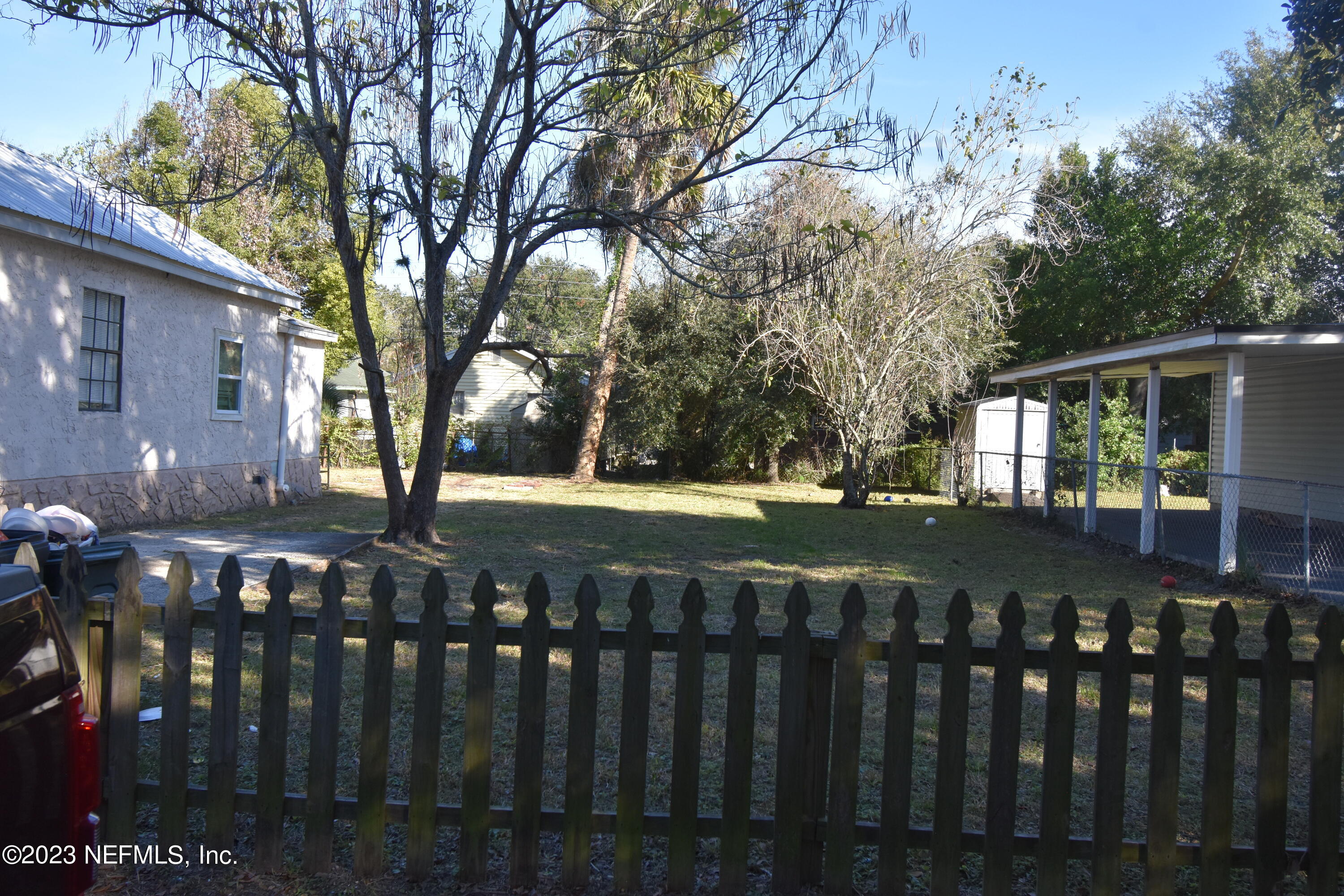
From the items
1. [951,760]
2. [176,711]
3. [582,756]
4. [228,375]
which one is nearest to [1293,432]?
[951,760]

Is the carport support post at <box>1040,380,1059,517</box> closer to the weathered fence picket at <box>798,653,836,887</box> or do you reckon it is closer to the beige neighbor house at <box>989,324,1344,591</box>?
the beige neighbor house at <box>989,324,1344,591</box>

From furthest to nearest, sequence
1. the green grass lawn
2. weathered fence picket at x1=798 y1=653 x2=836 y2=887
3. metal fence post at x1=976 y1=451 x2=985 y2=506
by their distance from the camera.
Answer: metal fence post at x1=976 y1=451 x2=985 y2=506, the green grass lawn, weathered fence picket at x1=798 y1=653 x2=836 y2=887

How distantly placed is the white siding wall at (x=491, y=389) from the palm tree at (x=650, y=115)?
21.5m

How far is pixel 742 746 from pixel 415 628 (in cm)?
119

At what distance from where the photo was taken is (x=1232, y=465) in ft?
36.1

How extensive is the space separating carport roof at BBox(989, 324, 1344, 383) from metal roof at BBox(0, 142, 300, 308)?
11.4 meters

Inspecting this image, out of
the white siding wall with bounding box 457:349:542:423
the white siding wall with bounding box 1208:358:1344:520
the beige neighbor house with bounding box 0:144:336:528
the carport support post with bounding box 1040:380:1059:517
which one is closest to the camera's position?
the beige neighbor house with bounding box 0:144:336:528

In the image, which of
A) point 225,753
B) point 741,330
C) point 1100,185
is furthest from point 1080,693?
point 1100,185

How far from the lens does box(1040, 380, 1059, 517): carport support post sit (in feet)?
54.2

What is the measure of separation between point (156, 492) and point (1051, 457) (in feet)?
46.3

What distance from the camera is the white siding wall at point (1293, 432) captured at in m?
14.5

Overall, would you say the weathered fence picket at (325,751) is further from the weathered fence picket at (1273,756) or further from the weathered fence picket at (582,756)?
the weathered fence picket at (1273,756)

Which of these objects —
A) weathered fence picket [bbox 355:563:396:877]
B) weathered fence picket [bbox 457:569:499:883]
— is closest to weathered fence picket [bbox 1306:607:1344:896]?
weathered fence picket [bbox 457:569:499:883]

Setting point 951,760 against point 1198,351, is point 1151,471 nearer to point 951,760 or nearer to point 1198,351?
point 1198,351
